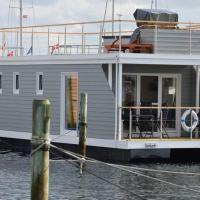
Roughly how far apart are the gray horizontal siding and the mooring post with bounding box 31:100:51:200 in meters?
13.0

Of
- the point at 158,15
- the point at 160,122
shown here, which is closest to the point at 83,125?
the point at 160,122

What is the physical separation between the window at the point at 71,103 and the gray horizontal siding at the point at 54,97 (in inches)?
11.9

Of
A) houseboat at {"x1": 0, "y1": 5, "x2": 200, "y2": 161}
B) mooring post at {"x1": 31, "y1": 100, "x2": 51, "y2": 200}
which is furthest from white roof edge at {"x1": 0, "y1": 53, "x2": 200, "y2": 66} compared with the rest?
mooring post at {"x1": 31, "y1": 100, "x2": 51, "y2": 200}

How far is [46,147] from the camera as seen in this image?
13.6 m

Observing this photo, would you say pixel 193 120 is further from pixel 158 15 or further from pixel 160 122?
pixel 158 15

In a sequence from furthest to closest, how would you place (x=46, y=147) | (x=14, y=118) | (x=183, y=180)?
(x=14, y=118)
(x=183, y=180)
(x=46, y=147)

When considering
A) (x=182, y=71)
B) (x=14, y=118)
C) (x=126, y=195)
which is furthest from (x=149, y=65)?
(x=126, y=195)

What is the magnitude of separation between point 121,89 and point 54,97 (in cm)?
359

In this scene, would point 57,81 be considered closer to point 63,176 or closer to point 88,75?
point 88,75

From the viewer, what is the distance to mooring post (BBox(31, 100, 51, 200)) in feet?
44.7

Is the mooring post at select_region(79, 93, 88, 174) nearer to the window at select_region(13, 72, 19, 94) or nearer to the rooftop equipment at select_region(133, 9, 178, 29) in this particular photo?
the rooftop equipment at select_region(133, 9, 178, 29)

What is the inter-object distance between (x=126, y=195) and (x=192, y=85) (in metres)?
10.00

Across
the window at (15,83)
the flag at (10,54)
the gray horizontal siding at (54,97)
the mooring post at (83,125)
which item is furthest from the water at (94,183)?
the flag at (10,54)

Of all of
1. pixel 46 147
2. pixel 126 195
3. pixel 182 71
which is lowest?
pixel 126 195
